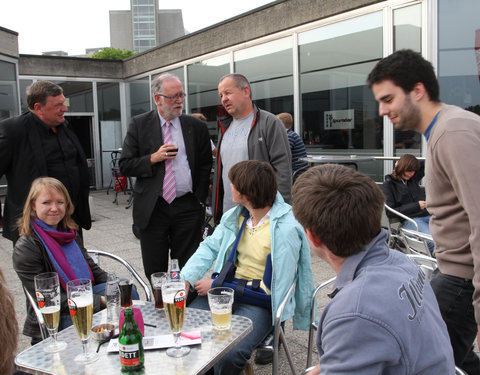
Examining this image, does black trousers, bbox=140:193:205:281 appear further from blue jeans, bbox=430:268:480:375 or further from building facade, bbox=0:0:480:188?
building facade, bbox=0:0:480:188

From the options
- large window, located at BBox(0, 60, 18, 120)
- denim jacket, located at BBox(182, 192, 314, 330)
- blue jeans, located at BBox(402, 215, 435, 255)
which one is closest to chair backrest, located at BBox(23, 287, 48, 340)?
denim jacket, located at BBox(182, 192, 314, 330)

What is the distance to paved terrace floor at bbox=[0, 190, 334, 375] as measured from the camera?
3.09 meters

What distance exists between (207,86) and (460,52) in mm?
5682

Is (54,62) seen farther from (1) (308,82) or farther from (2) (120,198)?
(1) (308,82)

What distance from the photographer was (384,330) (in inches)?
39.6

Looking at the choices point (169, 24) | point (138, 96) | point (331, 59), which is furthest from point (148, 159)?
point (169, 24)

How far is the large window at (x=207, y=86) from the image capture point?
939cm

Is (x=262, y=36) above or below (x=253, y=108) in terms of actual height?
above

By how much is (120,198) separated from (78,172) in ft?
27.5

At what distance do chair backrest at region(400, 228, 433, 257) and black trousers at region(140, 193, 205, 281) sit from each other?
1.95 metres

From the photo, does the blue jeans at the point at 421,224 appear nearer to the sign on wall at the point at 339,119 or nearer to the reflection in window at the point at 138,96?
the sign on wall at the point at 339,119

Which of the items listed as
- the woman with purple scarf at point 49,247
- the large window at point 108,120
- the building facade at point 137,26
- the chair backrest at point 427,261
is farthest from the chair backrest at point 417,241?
the building facade at point 137,26

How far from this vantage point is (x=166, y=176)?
3195 millimetres

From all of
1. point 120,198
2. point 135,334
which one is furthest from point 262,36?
point 135,334
